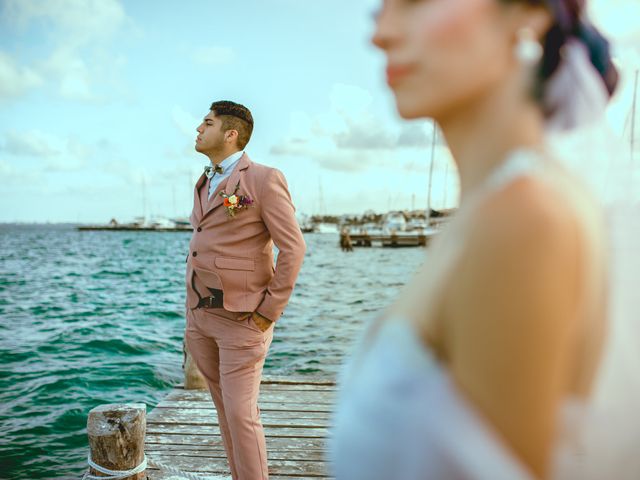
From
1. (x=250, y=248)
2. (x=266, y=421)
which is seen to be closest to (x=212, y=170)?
(x=250, y=248)

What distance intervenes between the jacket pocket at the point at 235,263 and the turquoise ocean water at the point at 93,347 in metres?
4.07

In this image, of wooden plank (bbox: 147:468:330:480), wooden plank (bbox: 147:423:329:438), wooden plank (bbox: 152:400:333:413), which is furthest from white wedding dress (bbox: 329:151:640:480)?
wooden plank (bbox: 152:400:333:413)

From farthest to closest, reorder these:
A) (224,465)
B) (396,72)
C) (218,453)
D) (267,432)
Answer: (267,432), (218,453), (224,465), (396,72)

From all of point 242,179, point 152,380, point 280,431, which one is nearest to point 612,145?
point 242,179

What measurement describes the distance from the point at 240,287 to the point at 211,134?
0.95 m

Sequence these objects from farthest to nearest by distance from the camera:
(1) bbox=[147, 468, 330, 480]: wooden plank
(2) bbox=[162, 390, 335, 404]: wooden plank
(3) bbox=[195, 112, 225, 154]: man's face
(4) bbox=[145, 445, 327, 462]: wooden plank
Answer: (2) bbox=[162, 390, 335, 404]: wooden plank < (4) bbox=[145, 445, 327, 462]: wooden plank < (1) bbox=[147, 468, 330, 480]: wooden plank < (3) bbox=[195, 112, 225, 154]: man's face

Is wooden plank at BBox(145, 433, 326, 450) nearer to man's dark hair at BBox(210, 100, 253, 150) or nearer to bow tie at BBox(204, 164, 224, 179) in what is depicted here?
bow tie at BBox(204, 164, 224, 179)

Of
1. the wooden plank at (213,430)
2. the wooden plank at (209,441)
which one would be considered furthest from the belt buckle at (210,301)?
the wooden plank at (213,430)

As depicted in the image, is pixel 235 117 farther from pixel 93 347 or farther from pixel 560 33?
pixel 93 347

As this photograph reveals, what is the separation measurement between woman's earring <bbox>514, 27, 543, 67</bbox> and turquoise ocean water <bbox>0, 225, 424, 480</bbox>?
6.53 metres

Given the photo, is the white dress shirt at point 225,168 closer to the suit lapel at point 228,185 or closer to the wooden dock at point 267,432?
the suit lapel at point 228,185

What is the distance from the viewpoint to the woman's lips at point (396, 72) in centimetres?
90

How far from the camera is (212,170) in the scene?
Result: 3693 millimetres

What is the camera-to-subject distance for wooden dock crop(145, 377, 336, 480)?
14.1 ft
